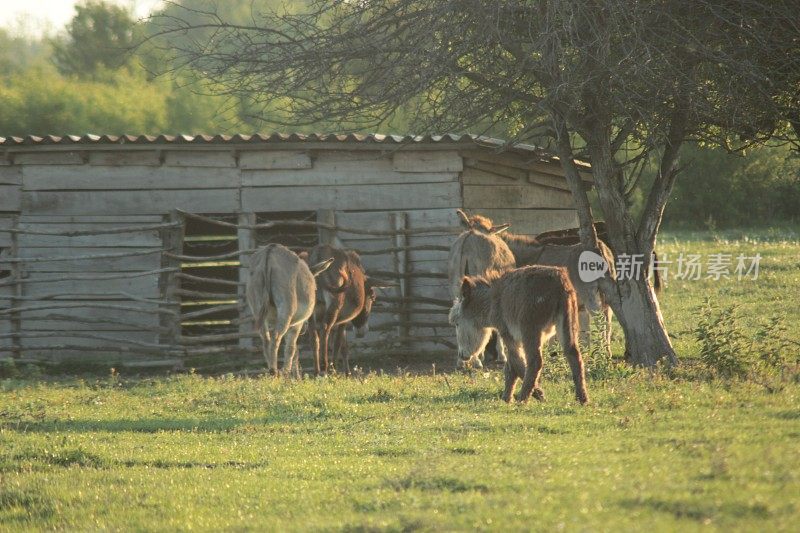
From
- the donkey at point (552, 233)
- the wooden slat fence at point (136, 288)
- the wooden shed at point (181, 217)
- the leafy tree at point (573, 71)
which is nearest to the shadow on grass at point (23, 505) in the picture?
the leafy tree at point (573, 71)

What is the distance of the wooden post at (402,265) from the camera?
1730cm

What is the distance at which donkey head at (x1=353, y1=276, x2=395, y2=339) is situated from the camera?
1628cm

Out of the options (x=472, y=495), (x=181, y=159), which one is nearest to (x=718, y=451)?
(x=472, y=495)

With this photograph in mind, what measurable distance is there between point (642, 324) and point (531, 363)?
328cm

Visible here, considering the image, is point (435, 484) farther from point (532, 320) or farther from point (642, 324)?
point (642, 324)

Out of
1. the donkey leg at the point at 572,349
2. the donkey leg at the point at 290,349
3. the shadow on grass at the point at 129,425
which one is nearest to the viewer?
the donkey leg at the point at 572,349

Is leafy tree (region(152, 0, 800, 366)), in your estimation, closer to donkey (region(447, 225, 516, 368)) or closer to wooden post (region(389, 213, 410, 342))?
donkey (region(447, 225, 516, 368))

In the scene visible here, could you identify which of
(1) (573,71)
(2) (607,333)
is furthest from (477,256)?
(1) (573,71)

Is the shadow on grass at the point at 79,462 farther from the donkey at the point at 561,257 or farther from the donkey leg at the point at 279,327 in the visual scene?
the donkey at the point at 561,257

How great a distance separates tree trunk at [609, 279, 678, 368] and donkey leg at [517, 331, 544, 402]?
2.90 meters

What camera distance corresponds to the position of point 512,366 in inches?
404

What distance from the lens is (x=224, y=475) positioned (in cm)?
795

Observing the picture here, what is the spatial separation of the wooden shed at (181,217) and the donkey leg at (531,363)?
700cm

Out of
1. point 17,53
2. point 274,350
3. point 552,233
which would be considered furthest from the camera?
point 17,53
